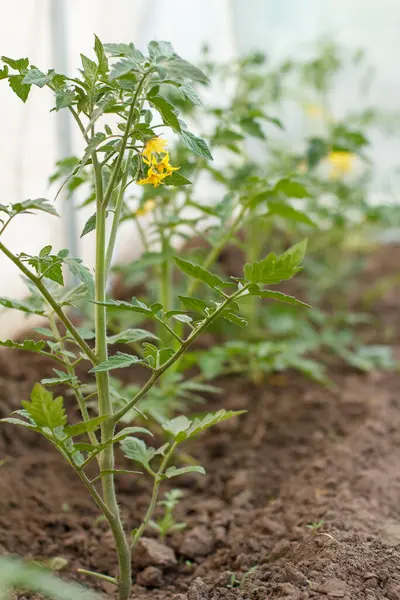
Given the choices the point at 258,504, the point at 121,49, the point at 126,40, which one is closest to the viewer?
the point at 121,49

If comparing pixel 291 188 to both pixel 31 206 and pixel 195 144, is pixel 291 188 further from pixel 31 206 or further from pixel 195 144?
pixel 31 206

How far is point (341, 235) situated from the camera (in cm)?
281

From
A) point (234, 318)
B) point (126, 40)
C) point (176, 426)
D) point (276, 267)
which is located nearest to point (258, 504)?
point (176, 426)

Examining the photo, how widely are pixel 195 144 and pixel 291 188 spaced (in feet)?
1.91

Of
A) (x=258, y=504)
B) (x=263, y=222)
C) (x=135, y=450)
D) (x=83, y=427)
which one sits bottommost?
(x=258, y=504)

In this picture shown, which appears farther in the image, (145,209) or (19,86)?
(145,209)

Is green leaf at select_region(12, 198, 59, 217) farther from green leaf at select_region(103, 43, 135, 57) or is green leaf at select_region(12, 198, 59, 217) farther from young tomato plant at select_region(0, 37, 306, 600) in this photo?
green leaf at select_region(103, 43, 135, 57)

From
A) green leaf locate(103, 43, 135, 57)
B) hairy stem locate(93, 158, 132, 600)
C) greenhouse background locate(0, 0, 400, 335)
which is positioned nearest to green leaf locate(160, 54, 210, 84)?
green leaf locate(103, 43, 135, 57)

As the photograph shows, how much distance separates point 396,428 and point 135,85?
1.36 m

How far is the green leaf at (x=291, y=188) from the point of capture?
1522 mm

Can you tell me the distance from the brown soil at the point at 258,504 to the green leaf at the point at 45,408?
427 millimetres

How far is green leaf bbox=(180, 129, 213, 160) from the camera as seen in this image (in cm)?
99

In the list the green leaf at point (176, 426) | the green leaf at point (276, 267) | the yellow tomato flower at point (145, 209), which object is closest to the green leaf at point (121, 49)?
the green leaf at point (276, 267)

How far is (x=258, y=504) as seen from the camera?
5.57 ft
